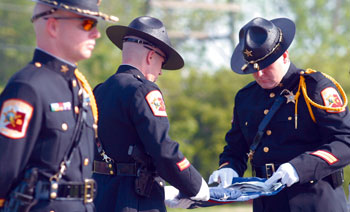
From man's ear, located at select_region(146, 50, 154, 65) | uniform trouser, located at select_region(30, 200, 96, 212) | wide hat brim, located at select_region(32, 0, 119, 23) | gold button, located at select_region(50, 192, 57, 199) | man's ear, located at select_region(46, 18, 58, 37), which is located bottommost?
uniform trouser, located at select_region(30, 200, 96, 212)

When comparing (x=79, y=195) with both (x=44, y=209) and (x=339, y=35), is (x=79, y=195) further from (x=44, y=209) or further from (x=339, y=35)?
(x=339, y=35)

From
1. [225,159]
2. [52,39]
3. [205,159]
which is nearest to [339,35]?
[205,159]

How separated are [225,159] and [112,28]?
1.62 meters

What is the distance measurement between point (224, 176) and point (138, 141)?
1295 millimetres

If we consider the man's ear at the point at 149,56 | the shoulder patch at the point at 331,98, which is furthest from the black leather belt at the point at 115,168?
the shoulder patch at the point at 331,98

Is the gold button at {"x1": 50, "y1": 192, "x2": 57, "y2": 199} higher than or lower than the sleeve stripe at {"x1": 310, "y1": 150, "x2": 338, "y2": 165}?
lower

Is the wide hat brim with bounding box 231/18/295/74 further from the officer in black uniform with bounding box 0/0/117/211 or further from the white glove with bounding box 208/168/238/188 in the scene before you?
the officer in black uniform with bounding box 0/0/117/211

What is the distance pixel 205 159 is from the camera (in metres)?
19.5

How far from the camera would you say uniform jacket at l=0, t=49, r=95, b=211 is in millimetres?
4312

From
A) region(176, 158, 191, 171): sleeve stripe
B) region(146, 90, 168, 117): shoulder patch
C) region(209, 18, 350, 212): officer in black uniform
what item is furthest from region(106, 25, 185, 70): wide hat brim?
region(176, 158, 191, 171): sleeve stripe

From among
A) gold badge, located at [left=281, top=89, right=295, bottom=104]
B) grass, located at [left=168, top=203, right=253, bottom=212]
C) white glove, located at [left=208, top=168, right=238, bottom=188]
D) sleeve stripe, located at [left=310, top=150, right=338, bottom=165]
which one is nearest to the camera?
sleeve stripe, located at [left=310, top=150, right=338, bottom=165]

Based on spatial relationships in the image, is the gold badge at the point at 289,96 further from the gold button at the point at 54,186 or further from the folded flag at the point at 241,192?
the gold button at the point at 54,186

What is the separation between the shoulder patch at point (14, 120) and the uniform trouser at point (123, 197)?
1430 millimetres

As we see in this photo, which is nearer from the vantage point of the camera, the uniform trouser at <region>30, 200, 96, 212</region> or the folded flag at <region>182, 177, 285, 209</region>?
the uniform trouser at <region>30, 200, 96, 212</region>
